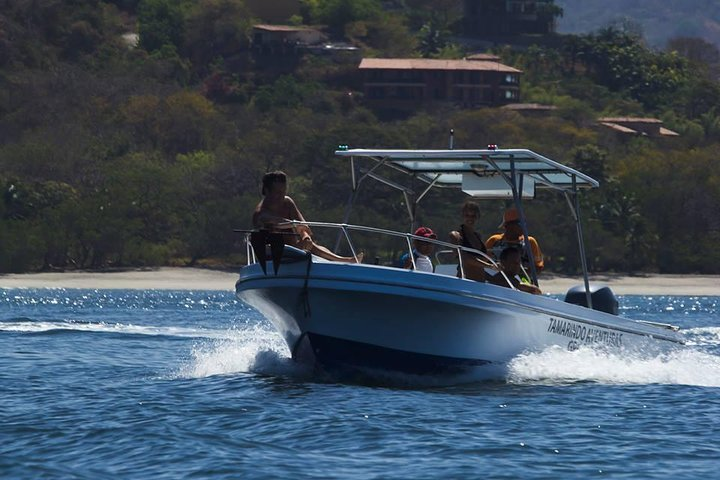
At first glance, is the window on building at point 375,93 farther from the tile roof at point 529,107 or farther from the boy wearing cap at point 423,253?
the boy wearing cap at point 423,253

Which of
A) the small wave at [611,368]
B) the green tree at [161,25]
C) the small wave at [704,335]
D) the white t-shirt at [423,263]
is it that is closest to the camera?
the white t-shirt at [423,263]

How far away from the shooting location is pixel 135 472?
1221 centimetres

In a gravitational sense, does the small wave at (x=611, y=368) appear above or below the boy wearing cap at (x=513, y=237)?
below

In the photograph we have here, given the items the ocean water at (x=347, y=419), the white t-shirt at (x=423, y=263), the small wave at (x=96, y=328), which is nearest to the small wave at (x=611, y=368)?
the ocean water at (x=347, y=419)

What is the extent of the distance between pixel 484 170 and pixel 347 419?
509 centimetres

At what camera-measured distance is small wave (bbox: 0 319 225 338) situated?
2967 centimetres

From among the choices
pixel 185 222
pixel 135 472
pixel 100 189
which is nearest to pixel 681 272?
pixel 185 222

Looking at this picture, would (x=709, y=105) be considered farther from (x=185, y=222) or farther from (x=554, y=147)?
(x=185, y=222)

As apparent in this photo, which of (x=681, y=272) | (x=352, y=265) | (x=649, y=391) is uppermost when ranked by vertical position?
(x=352, y=265)

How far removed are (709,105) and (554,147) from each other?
43727 mm

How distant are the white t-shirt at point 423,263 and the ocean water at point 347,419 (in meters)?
1.23

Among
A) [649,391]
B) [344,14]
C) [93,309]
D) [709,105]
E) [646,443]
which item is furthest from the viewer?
[344,14]

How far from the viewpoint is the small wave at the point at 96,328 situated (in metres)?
29.7

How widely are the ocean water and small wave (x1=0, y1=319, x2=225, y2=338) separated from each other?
758cm
